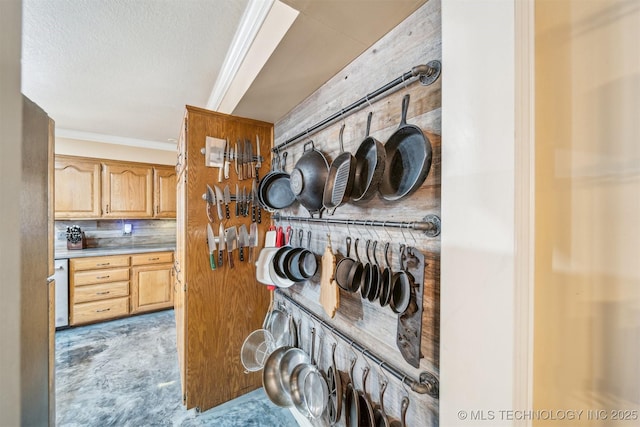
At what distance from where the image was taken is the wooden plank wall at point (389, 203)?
0.80m

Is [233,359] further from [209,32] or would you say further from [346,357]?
[209,32]

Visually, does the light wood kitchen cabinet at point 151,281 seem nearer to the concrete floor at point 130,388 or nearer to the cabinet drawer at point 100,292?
the cabinet drawer at point 100,292

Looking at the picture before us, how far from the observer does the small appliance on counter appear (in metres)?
3.20

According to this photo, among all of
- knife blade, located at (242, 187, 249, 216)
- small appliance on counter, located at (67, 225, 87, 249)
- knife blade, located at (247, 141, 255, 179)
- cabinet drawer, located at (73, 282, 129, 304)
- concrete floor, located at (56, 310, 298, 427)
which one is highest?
knife blade, located at (247, 141, 255, 179)

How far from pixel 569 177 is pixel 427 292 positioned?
0.48 m

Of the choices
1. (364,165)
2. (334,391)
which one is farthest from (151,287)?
(364,165)

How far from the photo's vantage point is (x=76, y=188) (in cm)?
307

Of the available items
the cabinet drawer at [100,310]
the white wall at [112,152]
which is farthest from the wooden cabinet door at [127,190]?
the cabinet drawer at [100,310]

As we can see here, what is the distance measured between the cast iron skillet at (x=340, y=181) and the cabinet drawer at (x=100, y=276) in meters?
3.39

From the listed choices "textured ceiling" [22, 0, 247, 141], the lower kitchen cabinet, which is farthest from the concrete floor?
"textured ceiling" [22, 0, 247, 141]

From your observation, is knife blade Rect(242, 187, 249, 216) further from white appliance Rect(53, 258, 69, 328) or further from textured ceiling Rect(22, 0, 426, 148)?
white appliance Rect(53, 258, 69, 328)

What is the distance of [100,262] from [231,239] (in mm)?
2417

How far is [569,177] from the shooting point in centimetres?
53

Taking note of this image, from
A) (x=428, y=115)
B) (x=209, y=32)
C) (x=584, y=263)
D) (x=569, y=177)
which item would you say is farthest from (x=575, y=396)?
(x=209, y=32)
